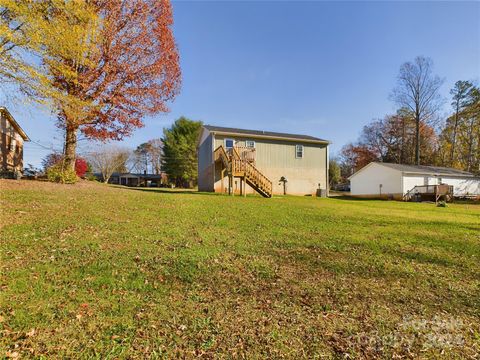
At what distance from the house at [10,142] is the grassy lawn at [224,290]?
1392cm

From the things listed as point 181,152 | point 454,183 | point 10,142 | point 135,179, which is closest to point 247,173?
point 10,142

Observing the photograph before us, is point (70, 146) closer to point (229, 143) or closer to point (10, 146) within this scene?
point (10, 146)

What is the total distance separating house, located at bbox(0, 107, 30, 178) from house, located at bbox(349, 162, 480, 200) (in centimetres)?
3033

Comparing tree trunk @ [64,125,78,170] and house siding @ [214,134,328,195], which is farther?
house siding @ [214,134,328,195]

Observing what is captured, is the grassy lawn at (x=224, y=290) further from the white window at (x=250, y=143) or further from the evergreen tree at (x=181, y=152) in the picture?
the evergreen tree at (x=181, y=152)

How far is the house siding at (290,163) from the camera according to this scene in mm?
21688

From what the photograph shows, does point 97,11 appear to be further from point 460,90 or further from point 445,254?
point 460,90

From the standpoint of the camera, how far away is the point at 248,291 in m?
4.06

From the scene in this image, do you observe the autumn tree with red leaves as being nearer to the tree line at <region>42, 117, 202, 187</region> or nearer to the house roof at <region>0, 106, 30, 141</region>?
the house roof at <region>0, 106, 30, 141</region>

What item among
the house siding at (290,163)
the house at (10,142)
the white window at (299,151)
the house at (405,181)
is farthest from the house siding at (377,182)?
the house at (10,142)

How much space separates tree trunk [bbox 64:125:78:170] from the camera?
12.9 metres

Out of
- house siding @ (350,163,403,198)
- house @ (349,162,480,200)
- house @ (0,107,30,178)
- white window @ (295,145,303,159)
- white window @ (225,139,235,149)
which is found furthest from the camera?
house siding @ (350,163,403,198)

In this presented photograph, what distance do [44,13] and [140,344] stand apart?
11524mm

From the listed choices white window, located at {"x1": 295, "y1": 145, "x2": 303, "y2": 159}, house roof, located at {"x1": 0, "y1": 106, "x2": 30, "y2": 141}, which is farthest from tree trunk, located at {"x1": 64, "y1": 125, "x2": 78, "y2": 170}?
white window, located at {"x1": 295, "y1": 145, "x2": 303, "y2": 159}
